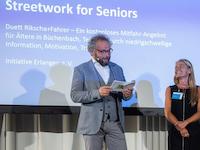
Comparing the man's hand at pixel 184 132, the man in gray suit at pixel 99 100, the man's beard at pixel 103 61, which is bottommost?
the man's hand at pixel 184 132

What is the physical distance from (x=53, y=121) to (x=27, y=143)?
0.29 metres

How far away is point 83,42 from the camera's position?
12.5 ft

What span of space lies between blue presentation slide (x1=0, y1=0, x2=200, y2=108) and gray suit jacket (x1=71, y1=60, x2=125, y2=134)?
0.48 metres

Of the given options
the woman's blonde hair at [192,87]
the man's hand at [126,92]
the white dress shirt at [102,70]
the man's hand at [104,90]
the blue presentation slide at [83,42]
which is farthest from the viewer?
the blue presentation slide at [83,42]

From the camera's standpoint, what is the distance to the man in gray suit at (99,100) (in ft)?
10.4

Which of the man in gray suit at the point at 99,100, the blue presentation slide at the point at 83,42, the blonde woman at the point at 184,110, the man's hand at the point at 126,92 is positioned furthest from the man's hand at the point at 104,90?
the blue presentation slide at the point at 83,42

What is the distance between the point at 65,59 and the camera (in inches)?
148

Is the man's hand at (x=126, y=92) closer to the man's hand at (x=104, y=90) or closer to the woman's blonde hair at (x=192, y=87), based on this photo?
the man's hand at (x=104, y=90)

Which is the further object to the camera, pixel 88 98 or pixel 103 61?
pixel 103 61

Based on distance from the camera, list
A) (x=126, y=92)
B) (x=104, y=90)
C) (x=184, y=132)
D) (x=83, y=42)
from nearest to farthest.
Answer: (x=104, y=90), (x=126, y=92), (x=184, y=132), (x=83, y=42)

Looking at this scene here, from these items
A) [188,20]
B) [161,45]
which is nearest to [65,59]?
[161,45]

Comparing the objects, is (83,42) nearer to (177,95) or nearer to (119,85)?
(119,85)

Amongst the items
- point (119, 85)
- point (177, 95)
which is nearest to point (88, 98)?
point (119, 85)

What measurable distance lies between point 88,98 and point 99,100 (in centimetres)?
10
